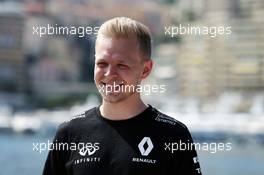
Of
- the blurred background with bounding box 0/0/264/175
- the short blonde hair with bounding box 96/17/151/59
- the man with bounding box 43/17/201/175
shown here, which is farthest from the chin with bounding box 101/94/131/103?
the blurred background with bounding box 0/0/264/175

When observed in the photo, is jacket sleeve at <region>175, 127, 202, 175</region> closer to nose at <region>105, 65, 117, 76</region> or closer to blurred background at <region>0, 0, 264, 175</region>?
nose at <region>105, 65, 117, 76</region>

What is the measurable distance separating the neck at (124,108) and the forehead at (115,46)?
9 cm

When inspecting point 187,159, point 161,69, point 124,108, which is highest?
point 124,108

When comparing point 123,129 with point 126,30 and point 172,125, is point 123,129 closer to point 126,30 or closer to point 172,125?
point 172,125

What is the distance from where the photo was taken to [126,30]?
169 cm

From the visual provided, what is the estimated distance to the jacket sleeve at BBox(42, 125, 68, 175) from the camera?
69.5 inches

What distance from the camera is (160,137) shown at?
68.7 inches

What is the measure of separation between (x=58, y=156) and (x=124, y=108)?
174 millimetres

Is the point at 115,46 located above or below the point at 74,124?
above

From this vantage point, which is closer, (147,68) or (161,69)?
(147,68)

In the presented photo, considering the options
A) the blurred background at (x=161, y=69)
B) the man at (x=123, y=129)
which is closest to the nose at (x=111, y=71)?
the man at (x=123, y=129)

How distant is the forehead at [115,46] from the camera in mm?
1700

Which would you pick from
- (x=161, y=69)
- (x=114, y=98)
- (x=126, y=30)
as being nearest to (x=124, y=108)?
(x=114, y=98)

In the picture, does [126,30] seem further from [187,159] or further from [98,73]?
[187,159]
